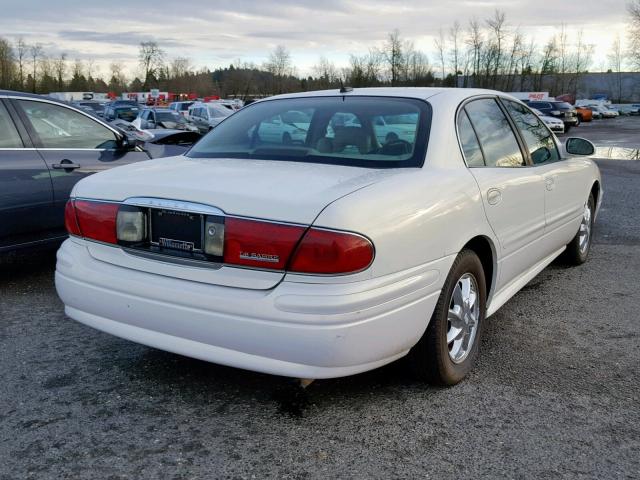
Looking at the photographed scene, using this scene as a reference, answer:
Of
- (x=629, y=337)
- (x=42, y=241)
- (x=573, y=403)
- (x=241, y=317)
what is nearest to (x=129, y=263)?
(x=241, y=317)

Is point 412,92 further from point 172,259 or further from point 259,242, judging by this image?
point 172,259

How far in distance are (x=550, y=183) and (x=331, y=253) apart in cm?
249

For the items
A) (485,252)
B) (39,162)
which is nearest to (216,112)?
(39,162)

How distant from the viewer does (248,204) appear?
2.67 meters

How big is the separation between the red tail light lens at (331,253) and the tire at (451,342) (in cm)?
65

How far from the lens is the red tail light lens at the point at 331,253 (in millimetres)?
2529

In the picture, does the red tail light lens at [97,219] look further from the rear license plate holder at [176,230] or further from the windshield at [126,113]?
the windshield at [126,113]

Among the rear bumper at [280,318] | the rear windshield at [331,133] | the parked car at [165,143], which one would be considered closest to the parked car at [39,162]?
the parked car at [165,143]

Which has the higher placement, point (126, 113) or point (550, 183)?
point (126, 113)

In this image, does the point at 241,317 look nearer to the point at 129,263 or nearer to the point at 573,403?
the point at 129,263

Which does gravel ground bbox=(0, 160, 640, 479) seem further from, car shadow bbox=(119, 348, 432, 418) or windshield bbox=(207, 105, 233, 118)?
windshield bbox=(207, 105, 233, 118)

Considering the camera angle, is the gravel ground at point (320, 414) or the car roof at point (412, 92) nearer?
the gravel ground at point (320, 414)

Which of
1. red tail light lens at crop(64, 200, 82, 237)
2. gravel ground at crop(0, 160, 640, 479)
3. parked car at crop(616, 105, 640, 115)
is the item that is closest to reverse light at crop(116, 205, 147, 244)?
red tail light lens at crop(64, 200, 82, 237)

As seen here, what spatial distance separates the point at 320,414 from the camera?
3.01 m
